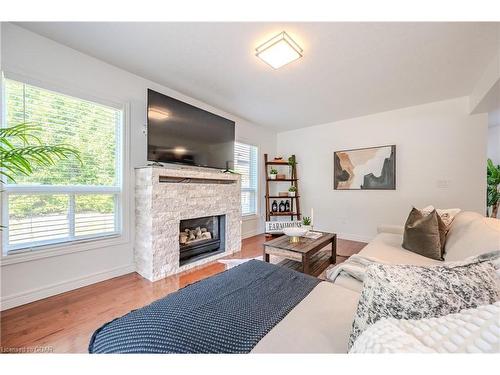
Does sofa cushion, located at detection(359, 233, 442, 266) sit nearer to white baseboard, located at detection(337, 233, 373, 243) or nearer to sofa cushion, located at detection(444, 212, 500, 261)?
sofa cushion, located at detection(444, 212, 500, 261)

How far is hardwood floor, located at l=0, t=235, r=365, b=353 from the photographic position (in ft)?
4.42

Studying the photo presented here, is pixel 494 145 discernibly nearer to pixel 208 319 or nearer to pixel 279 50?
pixel 279 50

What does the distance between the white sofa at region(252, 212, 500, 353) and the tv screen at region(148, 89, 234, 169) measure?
2.21 meters

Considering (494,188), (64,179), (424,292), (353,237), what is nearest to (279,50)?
(424,292)

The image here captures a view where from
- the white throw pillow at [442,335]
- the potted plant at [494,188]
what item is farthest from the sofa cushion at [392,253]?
the potted plant at [494,188]

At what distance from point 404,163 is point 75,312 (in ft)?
15.1

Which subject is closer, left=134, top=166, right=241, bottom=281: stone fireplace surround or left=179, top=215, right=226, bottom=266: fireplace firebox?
left=134, top=166, right=241, bottom=281: stone fireplace surround

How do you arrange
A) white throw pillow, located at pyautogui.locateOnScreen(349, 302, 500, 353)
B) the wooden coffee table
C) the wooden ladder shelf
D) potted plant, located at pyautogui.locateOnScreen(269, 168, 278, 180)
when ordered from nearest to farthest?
white throw pillow, located at pyautogui.locateOnScreen(349, 302, 500, 353)
the wooden coffee table
the wooden ladder shelf
potted plant, located at pyautogui.locateOnScreen(269, 168, 278, 180)

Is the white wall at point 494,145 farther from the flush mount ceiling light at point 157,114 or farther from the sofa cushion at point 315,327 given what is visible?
the flush mount ceiling light at point 157,114

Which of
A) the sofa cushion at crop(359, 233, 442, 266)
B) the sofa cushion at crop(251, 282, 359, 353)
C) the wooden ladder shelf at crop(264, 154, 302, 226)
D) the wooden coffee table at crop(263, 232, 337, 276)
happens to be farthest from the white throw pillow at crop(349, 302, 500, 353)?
the wooden ladder shelf at crop(264, 154, 302, 226)

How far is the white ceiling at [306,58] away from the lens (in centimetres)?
168

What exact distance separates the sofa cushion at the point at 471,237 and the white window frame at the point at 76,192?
306cm
